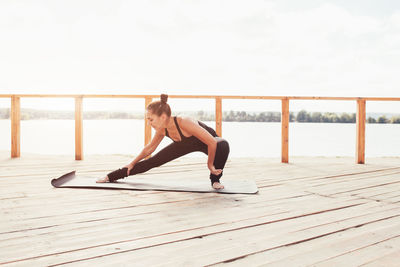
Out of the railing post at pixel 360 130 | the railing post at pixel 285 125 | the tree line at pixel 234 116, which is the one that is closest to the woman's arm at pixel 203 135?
the tree line at pixel 234 116

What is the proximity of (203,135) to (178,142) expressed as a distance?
33 cm

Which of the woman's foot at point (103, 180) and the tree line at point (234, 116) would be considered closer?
the woman's foot at point (103, 180)

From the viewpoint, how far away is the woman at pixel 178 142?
253 centimetres

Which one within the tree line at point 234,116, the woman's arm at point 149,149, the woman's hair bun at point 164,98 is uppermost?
the woman's hair bun at point 164,98

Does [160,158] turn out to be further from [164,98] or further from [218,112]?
[218,112]

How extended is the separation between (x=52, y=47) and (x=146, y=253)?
12527 millimetres

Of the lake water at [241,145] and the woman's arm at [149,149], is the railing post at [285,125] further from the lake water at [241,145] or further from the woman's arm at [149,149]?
the woman's arm at [149,149]

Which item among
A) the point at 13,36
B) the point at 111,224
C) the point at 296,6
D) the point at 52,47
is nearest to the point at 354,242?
the point at 111,224

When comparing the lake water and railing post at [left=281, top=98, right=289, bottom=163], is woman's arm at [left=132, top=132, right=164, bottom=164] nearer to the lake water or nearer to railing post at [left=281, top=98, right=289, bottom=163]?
railing post at [left=281, top=98, right=289, bottom=163]

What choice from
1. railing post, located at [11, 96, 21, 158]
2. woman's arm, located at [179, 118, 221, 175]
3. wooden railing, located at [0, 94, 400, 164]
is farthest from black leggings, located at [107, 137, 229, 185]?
railing post, located at [11, 96, 21, 158]

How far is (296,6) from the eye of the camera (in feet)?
25.9

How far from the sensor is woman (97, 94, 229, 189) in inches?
99.4

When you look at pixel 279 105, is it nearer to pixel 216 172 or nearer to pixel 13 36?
pixel 216 172

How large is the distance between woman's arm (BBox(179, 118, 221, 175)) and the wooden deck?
1.03 ft
